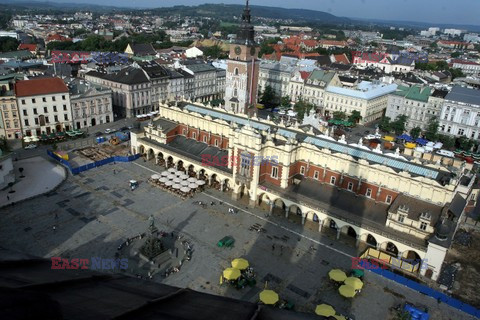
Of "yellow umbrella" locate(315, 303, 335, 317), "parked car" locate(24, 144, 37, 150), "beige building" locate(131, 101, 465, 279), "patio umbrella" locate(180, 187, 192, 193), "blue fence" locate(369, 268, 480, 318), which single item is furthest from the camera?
"parked car" locate(24, 144, 37, 150)

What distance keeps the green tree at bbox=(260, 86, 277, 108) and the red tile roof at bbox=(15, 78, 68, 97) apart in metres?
65.3

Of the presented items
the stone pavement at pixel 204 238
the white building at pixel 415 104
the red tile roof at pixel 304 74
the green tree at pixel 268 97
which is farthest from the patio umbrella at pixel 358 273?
the green tree at pixel 268 97

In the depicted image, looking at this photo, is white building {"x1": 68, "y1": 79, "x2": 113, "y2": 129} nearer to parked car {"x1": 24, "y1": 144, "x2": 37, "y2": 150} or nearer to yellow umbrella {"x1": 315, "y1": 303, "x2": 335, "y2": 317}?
parked car {"x1": 24, "y1": 144, "x2": 37, "y2": 150}

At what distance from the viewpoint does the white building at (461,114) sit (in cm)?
9819

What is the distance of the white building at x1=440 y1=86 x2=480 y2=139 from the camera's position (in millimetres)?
98188

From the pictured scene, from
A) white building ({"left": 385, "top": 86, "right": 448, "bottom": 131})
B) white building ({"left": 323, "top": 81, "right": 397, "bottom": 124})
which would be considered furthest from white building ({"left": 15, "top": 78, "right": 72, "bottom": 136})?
white building ({"left": 385, "top": 86, "right": 448, "bottom": 131})

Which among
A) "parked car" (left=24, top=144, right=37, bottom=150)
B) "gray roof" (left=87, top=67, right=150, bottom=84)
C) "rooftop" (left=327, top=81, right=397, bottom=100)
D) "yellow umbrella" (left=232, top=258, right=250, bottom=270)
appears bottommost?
"parked car" (left=24, top=144, right=37, bottom=150)

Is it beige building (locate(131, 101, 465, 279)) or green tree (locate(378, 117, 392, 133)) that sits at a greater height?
beige building (locate(131, 101, 465, 279))

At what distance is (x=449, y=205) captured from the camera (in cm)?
5138

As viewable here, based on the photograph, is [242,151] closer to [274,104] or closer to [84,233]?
[84,233]

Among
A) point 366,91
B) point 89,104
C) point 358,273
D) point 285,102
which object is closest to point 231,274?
point 358,273

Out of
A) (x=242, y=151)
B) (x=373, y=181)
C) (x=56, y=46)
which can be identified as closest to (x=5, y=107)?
(x=242, y=151)

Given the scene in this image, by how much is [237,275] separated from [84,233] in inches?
944

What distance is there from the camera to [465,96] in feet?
331
